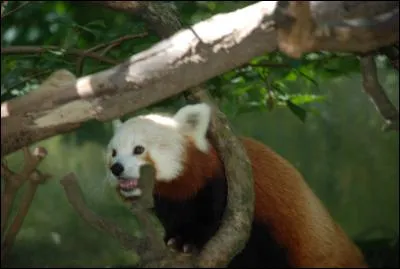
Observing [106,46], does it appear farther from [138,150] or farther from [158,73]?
[158,73]

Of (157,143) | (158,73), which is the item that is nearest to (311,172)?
(157,143)

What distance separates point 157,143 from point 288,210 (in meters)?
0.64

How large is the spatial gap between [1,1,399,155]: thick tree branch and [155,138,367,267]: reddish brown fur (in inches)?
48.4

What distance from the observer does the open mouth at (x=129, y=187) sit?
2672 mm

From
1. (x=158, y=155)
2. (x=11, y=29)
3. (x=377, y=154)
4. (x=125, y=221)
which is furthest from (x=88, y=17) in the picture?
(x=377, y=154)

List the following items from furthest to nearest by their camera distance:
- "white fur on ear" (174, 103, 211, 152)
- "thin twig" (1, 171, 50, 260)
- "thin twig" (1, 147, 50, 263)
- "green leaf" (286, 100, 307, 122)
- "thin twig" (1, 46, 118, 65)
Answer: "thin twig" (1, 171, 50, 260) → "thin twig" (1, 147, 50, 263) → "green leaf" (286, 100, 307, 122) → "thin twig" (1, 46, 118, 65) → "white fur on ear" (174, 103, 211, 152)

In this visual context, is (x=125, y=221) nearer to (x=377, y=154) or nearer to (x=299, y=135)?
(x=299, y=135)

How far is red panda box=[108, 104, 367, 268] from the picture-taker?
2742 mm

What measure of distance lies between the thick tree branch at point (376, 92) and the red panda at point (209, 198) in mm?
483

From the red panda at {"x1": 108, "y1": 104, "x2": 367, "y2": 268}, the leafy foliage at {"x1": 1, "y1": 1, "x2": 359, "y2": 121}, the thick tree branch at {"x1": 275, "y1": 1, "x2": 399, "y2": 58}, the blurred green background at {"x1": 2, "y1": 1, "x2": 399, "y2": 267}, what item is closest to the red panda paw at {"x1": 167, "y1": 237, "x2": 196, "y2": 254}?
the red panda at {"x1": 108, "y1": 104, "x2": 367, "y2": 268}

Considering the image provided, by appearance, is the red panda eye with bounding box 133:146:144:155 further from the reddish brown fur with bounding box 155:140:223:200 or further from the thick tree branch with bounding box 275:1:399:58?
the thick tree branch with bounding box 275:1:399:58

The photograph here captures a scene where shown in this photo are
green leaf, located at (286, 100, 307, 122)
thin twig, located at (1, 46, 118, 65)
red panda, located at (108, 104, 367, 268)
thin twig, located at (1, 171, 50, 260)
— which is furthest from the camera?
thin twig, located at (1, 171, 50, 260)

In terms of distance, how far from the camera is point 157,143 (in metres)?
2.76

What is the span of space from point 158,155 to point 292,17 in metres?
1.41
